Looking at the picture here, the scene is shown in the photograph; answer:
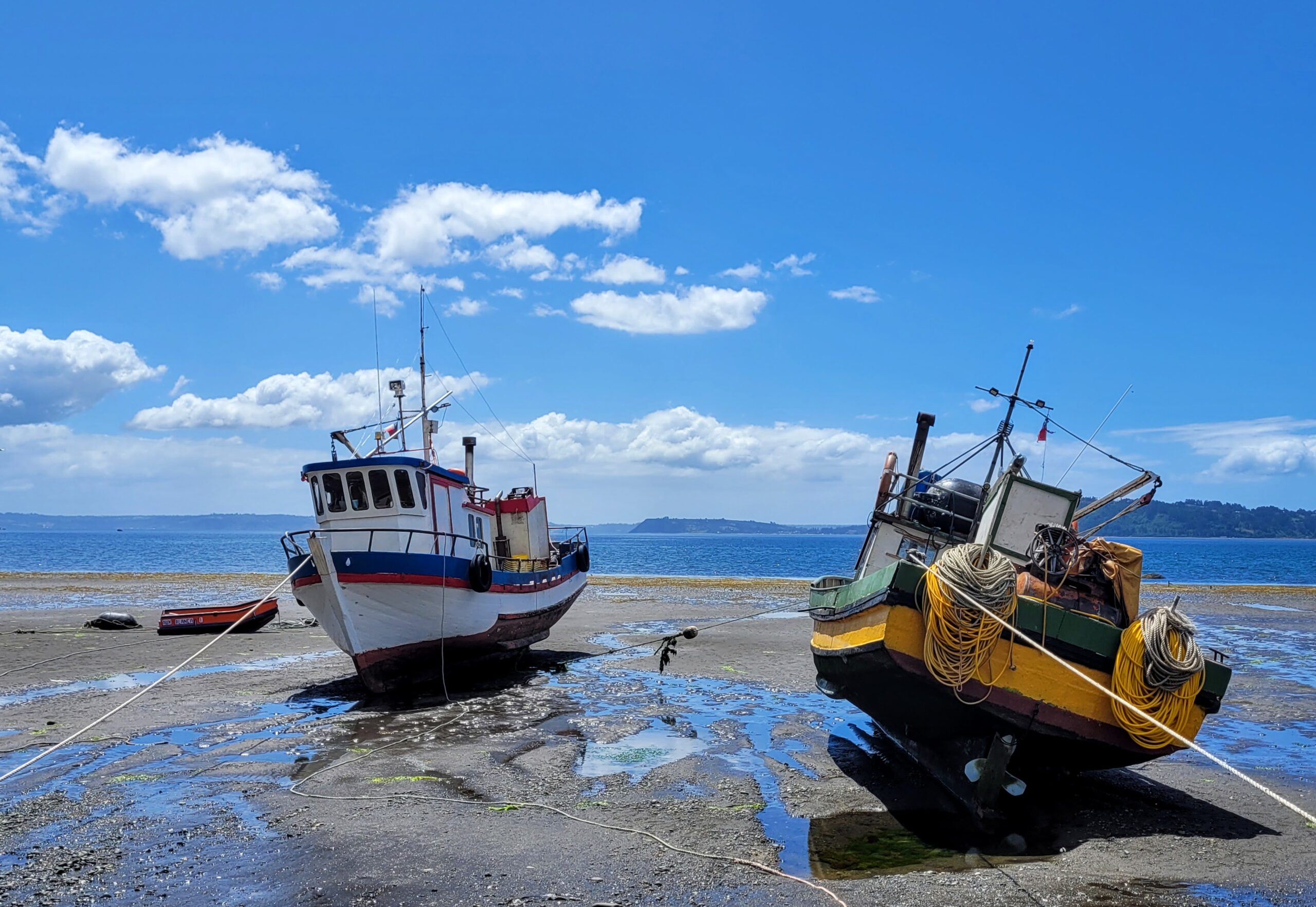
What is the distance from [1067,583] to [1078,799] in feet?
7.52

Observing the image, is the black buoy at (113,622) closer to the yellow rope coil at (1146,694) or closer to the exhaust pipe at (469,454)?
the exhaust pipe at (469,454)

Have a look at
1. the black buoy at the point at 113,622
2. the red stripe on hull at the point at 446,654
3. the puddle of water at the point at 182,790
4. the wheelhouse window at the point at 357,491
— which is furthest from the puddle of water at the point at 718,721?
the black buoy at the point at 113,622

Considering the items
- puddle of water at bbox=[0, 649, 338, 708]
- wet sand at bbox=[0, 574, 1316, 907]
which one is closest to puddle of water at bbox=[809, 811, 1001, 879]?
wet sand at bbox=[0, 574, 1316, 907]

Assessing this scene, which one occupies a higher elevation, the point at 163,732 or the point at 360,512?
the point at 360,512

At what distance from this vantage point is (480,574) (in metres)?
17.4

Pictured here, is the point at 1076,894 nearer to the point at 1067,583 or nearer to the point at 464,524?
the point at 1067,583

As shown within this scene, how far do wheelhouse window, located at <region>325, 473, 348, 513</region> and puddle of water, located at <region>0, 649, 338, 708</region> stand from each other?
415 centimetres

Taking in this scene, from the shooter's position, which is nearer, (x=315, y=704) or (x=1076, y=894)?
(x=1076, y=894)

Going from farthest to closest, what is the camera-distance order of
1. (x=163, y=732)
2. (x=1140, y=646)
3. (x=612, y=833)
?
(x=163, y=732), (x=1140, y=646), (x=612, y=833)

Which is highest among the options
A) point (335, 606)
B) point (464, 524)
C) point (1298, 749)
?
point (464, 524)

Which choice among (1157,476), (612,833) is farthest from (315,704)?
(1157,476)

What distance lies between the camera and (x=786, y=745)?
39.5ft

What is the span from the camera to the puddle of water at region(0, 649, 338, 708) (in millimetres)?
15203

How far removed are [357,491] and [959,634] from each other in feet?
39.2
